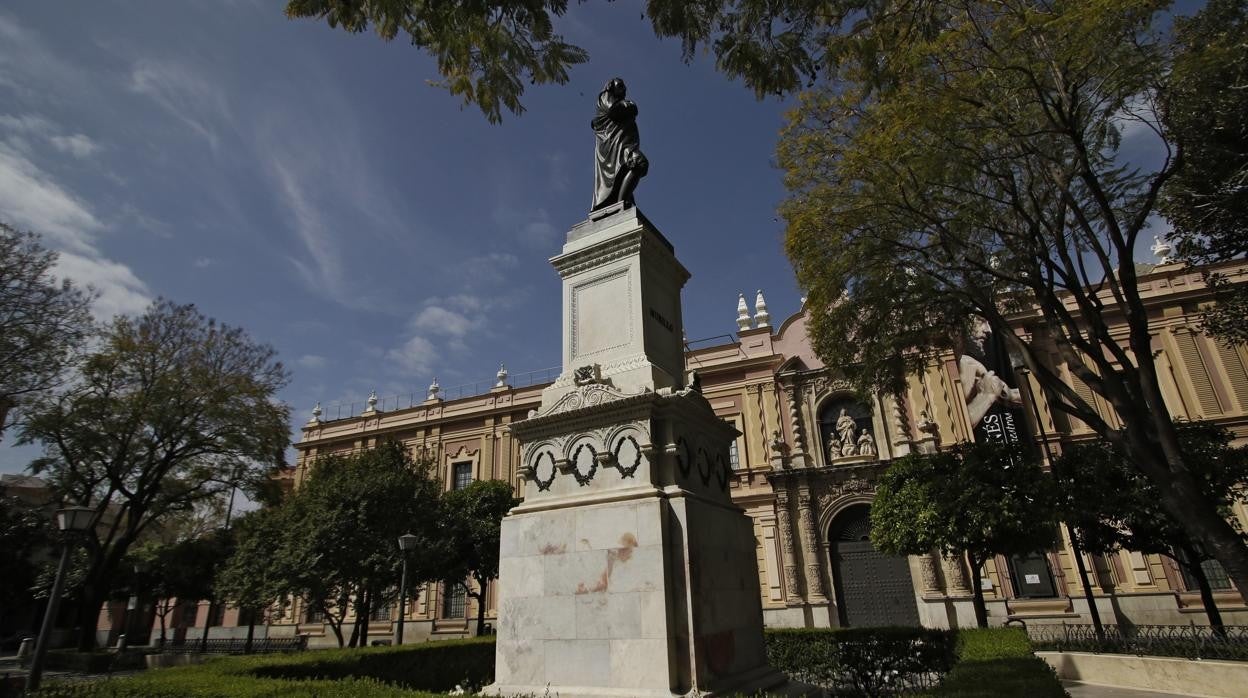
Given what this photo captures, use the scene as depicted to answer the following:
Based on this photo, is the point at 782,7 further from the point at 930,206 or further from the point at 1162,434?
the point at 1162,434

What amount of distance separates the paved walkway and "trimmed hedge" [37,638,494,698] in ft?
33.7

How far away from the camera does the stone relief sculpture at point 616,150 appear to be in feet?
27.7

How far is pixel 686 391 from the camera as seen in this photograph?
671 cm

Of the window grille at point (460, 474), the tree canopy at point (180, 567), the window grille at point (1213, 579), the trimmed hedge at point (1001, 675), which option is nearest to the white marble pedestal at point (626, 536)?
the trimmed hedge at point (1001, 675)

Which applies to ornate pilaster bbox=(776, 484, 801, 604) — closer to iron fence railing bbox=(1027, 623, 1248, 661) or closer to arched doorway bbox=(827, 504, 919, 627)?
arched doorway bbox=(827, 504, 919, 627)

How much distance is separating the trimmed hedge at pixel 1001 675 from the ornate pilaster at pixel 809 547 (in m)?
12.0

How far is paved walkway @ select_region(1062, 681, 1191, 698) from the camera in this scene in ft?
34.7

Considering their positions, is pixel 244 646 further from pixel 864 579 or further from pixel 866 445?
pixel 866 445

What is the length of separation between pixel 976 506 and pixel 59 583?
1657 cm

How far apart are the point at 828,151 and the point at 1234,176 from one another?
5.82 metres

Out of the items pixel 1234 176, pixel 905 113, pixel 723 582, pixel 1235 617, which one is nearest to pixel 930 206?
pixel 905 113

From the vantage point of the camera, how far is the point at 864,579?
872 inches

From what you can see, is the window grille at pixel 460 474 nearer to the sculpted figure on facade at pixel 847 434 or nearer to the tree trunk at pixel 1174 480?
the sculpted figure on facade at pixel 847 434

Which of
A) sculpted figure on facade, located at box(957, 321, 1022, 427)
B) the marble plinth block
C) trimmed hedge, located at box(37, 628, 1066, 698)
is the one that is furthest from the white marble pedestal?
sculpted figure on facade, located at box(957, 321, 1022, 427)
